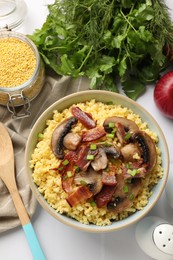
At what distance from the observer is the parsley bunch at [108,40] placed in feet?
6.80

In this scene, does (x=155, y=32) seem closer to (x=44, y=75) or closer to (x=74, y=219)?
(x=44, y=75)

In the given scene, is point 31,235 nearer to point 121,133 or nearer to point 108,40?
point 121,133

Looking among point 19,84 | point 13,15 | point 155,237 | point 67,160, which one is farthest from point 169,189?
point 13,15

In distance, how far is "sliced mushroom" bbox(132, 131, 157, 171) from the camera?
1829 millimetres

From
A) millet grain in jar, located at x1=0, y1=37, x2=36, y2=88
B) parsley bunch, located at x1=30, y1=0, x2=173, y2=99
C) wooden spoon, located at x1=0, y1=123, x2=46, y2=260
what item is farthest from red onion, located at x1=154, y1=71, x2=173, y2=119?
wooden spoon, located at x1=0, y1=123, x2=46, y2=260

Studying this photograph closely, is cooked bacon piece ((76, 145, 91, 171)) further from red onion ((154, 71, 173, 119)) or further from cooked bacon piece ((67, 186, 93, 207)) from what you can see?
red onion ((154, 71, 173, 119))

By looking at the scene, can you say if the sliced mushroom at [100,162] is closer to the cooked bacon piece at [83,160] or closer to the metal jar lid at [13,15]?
the cooked bacon piece at [83,160]

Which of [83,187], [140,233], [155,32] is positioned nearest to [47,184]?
[83,187]

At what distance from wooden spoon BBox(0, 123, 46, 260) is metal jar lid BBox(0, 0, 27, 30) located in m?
0.49

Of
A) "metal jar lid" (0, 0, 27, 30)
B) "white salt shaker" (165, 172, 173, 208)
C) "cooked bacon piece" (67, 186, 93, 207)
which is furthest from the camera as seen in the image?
"metal jar lid" (0, 0, 27, 30)

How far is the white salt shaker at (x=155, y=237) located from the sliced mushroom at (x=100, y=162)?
1.06ft

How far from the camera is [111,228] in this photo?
1843 millimetres

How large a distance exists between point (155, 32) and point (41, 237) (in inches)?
38.9

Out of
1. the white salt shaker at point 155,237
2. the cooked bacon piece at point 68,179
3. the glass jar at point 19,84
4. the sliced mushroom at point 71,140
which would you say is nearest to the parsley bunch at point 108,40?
the glass jar at point 19,84
